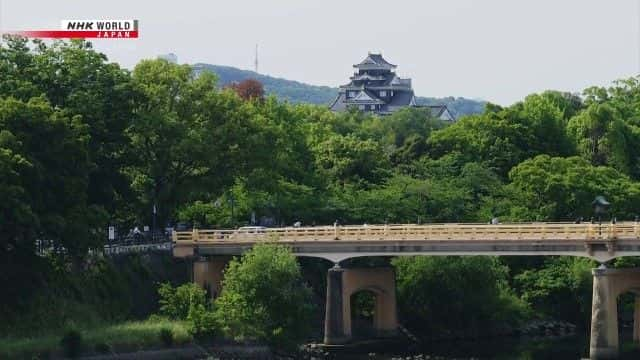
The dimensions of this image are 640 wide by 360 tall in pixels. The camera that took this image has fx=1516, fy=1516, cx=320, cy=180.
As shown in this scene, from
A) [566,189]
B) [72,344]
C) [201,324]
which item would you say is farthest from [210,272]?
[566,189]

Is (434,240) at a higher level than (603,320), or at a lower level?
higher

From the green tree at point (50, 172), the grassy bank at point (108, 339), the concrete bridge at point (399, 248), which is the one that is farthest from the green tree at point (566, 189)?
the green tree at point (50, 172)

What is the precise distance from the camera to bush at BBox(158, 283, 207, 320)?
7156 cm

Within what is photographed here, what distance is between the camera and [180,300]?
72.0 m

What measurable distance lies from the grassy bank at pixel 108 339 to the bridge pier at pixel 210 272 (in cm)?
691

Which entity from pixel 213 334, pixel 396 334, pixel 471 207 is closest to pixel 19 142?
pixel 213 334

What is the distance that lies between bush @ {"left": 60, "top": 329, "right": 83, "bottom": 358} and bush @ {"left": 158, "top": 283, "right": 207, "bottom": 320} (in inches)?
305

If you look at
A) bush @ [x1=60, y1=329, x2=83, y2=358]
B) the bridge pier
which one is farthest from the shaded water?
bush @ [x1=60, y1=329, x2=83, y2=358]

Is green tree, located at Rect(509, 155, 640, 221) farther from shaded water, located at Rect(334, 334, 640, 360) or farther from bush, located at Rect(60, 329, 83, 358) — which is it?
bush, located at Rect(60, 329, 83, 358)

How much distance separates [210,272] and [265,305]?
9.18 meters

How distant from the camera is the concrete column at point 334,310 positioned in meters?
75.4

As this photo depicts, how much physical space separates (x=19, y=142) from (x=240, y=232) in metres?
16.3

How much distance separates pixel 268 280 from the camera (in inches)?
2751

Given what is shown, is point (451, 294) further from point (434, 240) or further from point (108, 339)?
point (108, 339)
